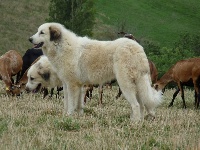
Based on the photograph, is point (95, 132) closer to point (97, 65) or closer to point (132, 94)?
point (132, 94)

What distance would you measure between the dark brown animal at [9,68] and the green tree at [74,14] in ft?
96.0

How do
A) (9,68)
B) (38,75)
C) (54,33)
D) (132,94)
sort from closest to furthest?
1. (132,94)
2. (54,33)
3. (38,75)
4. (9,68)

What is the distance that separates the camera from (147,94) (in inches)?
393

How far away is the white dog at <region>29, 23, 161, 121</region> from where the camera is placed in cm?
984

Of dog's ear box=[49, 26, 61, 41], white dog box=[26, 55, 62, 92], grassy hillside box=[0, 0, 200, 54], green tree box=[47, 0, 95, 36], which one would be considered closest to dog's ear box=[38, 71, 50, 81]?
white dog box=[26, 55, 62, 92]

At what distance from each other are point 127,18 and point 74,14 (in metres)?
15.6

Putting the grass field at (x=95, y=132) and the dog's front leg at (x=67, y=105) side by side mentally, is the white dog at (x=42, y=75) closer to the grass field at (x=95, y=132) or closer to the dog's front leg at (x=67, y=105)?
the dog's front leg at (x=67, y=105)

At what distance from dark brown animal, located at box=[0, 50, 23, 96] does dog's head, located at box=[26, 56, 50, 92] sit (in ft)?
7.38

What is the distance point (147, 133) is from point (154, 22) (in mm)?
54717

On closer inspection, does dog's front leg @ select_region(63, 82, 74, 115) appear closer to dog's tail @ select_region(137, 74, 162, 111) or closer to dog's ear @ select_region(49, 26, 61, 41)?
dog's ear @ select_region(49, 26, 61, 41)

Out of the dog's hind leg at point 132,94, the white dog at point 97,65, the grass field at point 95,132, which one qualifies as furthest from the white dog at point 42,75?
the dog's hind leg at point 132,94

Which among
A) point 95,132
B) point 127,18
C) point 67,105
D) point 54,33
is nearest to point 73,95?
point 67,105

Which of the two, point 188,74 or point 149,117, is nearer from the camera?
point 149,117

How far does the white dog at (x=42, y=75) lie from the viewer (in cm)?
1259
